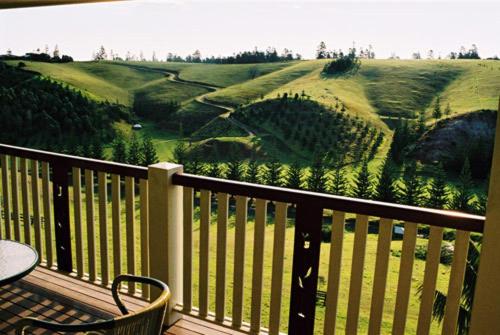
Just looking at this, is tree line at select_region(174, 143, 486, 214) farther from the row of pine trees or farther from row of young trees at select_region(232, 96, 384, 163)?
row of young trees at select_region(232, 96, 384, 163)

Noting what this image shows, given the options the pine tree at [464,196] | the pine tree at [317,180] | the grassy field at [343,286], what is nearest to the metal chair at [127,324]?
the grassy field at [343,286]

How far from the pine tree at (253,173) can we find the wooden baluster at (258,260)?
37205mm

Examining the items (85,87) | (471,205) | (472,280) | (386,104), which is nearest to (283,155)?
(386,104)

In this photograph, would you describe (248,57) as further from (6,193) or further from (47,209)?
(47,209)

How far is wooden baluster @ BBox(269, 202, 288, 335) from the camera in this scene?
2297mm

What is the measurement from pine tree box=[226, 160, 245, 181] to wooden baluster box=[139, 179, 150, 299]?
3603 centimetres

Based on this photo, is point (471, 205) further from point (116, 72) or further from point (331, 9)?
point (116, 72)

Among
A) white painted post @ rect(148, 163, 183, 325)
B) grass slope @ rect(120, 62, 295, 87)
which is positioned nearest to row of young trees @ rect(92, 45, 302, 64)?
grass slope @ rect(120, 62, 295, 87)

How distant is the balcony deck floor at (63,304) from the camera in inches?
102

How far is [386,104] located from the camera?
163 feet

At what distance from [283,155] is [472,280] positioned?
40.5 meters

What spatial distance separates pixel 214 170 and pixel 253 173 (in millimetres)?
3811

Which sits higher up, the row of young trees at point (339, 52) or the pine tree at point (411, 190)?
the row of young trees at point (339, 52)

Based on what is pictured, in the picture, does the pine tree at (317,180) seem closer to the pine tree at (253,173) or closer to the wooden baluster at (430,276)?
the pine tree at (253,173)
